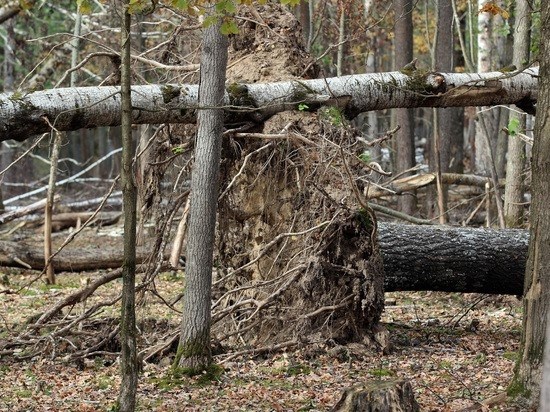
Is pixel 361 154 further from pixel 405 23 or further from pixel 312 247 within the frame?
pixel 405 23

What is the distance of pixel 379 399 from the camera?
592 cm

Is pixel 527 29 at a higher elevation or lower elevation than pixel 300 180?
higher

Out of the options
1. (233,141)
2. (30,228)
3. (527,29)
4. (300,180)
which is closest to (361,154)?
(300,180)

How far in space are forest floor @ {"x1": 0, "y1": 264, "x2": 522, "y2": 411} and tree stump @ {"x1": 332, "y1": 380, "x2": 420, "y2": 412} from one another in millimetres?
697

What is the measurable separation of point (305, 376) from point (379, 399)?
2.18m

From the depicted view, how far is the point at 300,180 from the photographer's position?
30.8 ft

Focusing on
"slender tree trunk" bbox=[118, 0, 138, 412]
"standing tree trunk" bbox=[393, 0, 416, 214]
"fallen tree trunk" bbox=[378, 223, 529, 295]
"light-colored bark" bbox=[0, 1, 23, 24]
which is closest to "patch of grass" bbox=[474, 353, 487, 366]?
"fallen tree trunk" bbox=[378, 223, 529, 295]

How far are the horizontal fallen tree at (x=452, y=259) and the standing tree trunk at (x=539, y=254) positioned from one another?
12.7 ft

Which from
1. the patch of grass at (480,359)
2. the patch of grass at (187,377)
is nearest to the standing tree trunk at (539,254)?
the patch of grass at (480,359)

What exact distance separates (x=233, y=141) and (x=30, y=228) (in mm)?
11844

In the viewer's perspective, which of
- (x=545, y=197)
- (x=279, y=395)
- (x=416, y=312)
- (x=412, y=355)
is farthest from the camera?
(x=416, y=312)

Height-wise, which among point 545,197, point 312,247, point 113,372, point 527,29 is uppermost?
point 527,29

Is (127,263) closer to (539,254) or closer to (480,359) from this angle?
(539,254)

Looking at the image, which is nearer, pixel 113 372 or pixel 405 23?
pixel 113 372
